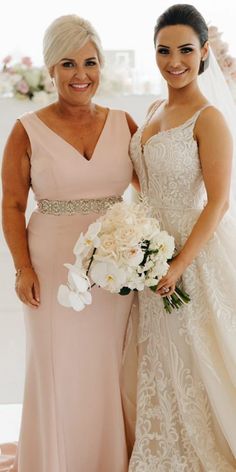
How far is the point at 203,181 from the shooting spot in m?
2.85

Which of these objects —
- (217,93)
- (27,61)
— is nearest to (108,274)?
(217,93)

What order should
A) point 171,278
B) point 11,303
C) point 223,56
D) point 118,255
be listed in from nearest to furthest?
1. point 118,255
2. point 171,278
3. point 223,56
4. point 11,303

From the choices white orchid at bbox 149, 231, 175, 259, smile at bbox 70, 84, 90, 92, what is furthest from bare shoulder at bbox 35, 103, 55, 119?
white orchid at bbox 149, 231, 175, 259

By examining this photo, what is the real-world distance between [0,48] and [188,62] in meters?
2.11

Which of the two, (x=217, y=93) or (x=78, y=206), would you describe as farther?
(x=217, y=93)

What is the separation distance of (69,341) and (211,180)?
817 mm

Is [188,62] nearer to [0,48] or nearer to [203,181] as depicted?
[203,181]

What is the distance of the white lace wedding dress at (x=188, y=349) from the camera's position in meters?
2.82

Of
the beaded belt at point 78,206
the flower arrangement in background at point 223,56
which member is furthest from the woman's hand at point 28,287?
the flower arrangement in background at point 223,56

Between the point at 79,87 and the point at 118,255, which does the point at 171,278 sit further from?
the point at 79,87

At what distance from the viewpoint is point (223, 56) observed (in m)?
3.53

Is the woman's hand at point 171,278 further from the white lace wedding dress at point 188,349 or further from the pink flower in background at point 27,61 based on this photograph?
the pink flower in background at point 27,61

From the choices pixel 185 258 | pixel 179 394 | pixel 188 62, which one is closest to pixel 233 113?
pixel 188 62

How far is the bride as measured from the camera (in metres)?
2.79
